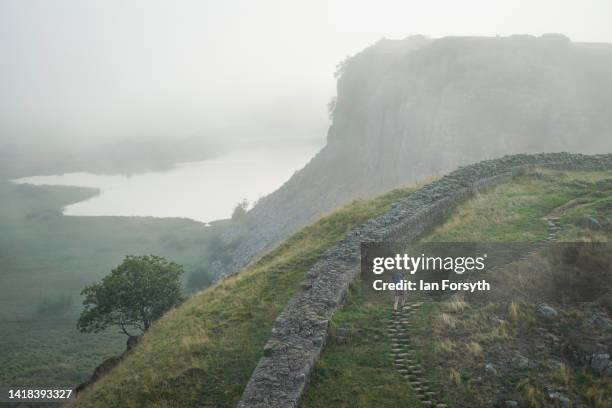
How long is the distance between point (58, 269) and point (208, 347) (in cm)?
11255

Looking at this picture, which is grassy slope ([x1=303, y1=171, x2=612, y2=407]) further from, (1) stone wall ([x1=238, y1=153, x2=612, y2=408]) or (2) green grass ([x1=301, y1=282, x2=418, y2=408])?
(1) stone wall ([x1=238, y1=153, x2=612, y2=408])

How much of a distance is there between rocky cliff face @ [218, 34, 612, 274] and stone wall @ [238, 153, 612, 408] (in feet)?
107

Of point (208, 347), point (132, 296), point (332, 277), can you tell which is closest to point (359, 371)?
point (332, 277)

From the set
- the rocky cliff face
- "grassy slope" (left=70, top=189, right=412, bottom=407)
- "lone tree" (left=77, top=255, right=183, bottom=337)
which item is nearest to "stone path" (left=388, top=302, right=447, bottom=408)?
A: "grassy slope" (left=70, top=189, right=412, bottom=407)

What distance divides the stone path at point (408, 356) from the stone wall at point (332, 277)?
2.20 metres

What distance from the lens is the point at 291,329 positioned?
1487 cm

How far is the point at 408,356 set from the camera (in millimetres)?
13680

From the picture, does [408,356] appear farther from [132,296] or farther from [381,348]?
[132,296]

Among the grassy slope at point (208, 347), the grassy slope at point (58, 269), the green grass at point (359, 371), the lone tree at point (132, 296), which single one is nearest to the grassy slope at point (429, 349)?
the green grass at point (359, 371)

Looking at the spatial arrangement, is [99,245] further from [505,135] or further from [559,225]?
[559,225]

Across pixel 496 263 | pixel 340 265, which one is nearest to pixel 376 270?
pixel 340 265

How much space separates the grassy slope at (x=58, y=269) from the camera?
147ft

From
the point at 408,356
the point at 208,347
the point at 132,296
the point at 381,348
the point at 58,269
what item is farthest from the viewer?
the point at 58,269

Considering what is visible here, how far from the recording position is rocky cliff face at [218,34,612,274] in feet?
212
